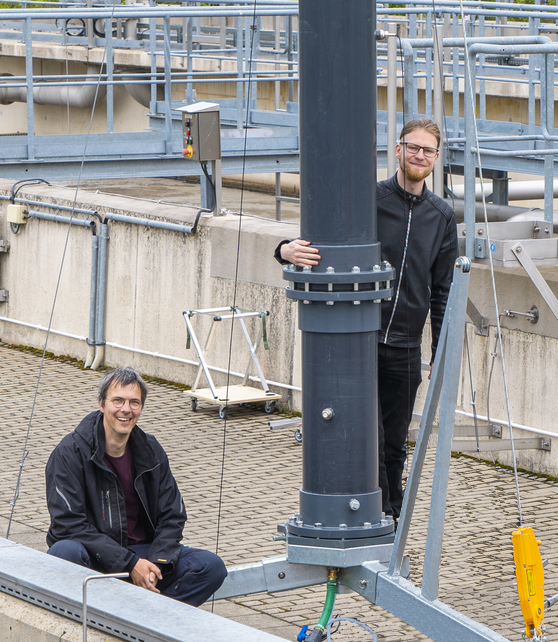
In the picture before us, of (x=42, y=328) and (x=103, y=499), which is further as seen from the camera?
(x=42, y=328)

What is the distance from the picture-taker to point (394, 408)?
5.66 metres

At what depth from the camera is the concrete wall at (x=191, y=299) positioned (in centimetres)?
791

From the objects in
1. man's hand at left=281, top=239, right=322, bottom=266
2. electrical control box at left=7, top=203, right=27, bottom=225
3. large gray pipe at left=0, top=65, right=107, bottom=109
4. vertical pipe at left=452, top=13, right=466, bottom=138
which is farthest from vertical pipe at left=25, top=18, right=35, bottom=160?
large gray pipe at left=0, top=65, right=107, bottom=109

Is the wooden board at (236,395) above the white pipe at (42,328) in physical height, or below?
below

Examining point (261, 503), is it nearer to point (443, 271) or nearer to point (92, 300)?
point (443, 271)

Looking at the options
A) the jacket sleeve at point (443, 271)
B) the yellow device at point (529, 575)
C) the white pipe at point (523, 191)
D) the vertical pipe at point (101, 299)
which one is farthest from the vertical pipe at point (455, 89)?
the yellow device at point (529, 575)

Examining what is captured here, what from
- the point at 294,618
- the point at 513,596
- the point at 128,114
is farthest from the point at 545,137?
the point at 128,114

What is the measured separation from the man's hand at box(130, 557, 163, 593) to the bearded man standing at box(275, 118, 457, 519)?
1.18 meters

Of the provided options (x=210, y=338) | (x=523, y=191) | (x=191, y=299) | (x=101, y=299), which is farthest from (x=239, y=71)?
(x=210, y=338)

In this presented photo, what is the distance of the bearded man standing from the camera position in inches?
207

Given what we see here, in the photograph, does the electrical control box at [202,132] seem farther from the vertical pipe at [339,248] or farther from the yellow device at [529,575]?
the yellow device at [529,575]

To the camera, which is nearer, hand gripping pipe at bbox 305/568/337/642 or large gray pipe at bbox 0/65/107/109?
hand gripping pipe at bbox 305/568/337/642

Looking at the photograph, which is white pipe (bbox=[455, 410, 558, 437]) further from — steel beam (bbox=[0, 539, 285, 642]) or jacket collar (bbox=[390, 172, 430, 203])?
steel beam (bbox=[0, 539, 285, 642])

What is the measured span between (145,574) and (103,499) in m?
0.32
